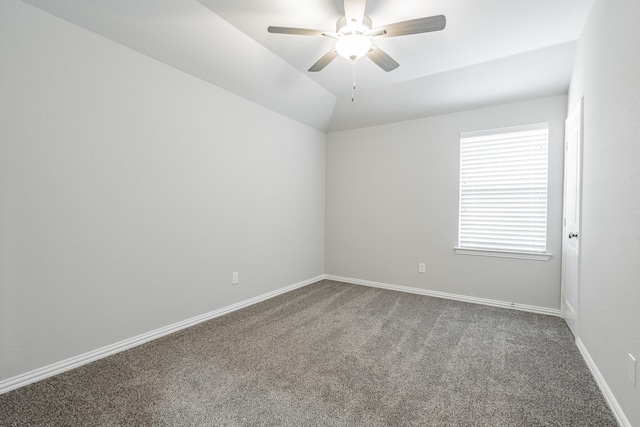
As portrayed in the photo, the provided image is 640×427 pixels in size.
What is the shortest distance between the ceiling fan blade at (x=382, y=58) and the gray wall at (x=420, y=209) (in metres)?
1.68

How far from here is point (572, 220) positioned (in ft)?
8.91

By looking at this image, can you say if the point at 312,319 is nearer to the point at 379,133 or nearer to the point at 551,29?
the point at 379,133

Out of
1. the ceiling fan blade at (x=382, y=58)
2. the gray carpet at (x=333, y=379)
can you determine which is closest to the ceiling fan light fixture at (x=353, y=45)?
the ceiling fan blade at (x=382, y=58)

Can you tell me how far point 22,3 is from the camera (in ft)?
5.94

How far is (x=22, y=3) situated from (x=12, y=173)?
1.06 meters

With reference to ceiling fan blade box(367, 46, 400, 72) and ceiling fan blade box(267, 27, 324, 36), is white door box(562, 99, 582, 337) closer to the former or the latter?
Result: ceiling fan blade box(367, 46, 400, 72)

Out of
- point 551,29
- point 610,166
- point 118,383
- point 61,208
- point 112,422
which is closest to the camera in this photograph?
point 112,422

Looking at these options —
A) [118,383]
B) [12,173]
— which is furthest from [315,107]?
[118,383]

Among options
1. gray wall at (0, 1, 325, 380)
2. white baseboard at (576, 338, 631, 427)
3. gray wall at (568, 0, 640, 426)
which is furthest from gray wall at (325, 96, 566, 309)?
gray wall at (0, 1, 325, 380)

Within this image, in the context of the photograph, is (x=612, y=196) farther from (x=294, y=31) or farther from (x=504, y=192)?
(x=294, y=31)

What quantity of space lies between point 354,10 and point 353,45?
0.26m

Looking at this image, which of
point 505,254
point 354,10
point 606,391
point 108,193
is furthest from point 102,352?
point 505,254

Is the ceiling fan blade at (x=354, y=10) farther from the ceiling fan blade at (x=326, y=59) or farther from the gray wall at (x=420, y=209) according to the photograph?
the gray wall at (x=420, y=209)

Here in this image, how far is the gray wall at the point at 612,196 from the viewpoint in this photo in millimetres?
1424
